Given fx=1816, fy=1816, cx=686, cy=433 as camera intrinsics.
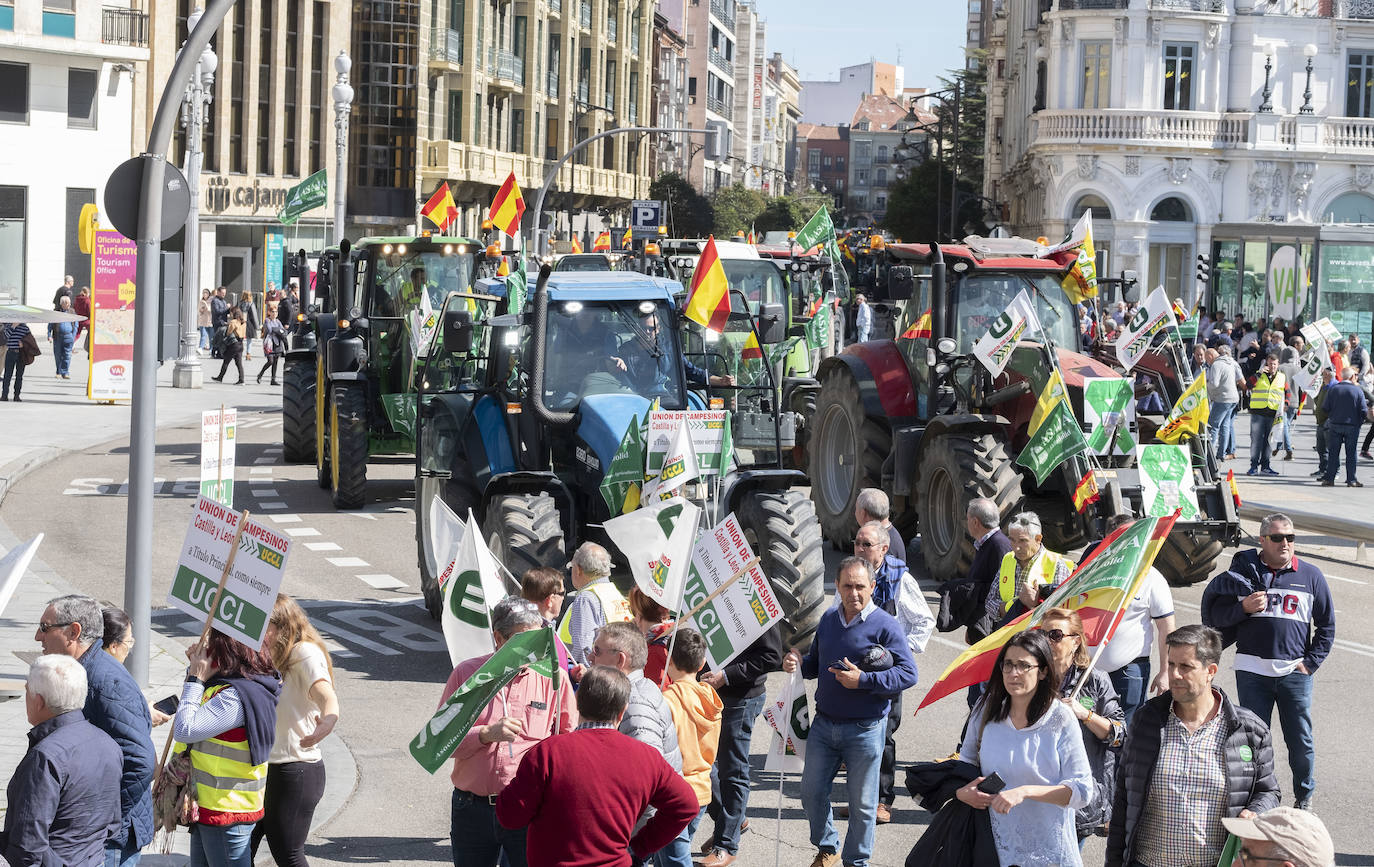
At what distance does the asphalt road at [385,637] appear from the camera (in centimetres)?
907

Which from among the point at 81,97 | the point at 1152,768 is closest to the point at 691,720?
the point at 1152,768

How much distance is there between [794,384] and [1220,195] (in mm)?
34627

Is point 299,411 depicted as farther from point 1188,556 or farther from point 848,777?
point 848,777

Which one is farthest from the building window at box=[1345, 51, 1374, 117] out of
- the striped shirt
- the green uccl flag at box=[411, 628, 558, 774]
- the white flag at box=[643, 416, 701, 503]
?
the green uccl flag at box=[411, 628, 558, 774]

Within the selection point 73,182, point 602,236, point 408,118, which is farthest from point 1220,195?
point 73,182

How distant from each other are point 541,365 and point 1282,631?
5612 mm

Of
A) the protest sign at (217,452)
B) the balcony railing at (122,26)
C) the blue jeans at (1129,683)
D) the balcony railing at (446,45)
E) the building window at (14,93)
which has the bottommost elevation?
the blue jeans at (1129,683)

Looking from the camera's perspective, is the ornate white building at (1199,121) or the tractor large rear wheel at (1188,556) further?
the ornate white building at (1199,121)

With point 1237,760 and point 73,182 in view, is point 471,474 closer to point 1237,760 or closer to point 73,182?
point 1237,760

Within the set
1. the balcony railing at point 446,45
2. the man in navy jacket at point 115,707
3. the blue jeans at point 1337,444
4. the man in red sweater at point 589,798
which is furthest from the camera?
the balcony railing at point 446,45

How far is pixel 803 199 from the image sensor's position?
118812 millimetres

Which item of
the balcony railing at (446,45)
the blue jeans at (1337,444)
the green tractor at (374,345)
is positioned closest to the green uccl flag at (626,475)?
the green tractor at (374,345)

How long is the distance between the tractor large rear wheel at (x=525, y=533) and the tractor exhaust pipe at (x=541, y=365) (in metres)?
0.82

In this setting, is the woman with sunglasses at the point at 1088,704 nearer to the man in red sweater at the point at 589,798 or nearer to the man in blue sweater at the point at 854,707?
the man in blue sweater at the point at 854,707
